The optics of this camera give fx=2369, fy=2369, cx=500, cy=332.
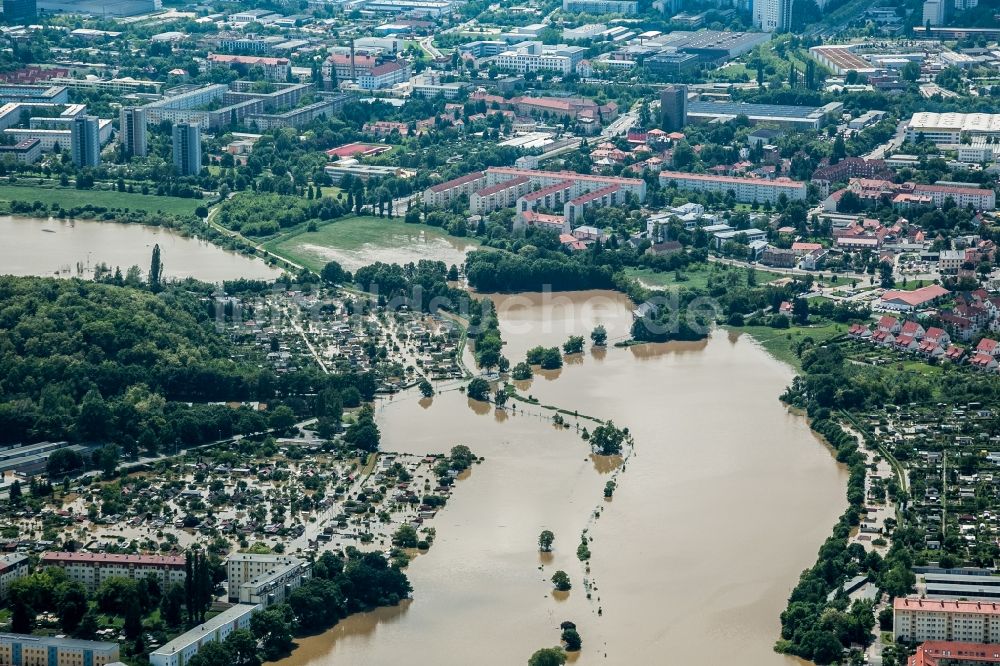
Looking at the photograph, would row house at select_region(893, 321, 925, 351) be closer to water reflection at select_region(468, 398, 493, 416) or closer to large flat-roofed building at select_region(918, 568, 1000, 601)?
water reflection at select_region(468, 398, 493, 416)

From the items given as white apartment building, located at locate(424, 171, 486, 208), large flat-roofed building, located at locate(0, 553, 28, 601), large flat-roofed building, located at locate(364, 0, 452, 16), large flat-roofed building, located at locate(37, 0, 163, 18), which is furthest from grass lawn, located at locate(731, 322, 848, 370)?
large flat-roofed building, located at locate(37, 0, 163, 18)

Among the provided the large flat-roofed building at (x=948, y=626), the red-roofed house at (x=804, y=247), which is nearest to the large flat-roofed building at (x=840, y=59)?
the red-roofed house at (x=804, y=247)

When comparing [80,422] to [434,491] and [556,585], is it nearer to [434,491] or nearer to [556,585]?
[434,491]

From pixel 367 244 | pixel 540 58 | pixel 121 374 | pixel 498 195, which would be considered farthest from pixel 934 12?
pixel 121 374

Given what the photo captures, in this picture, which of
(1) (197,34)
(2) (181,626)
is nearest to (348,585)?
(2) (181,626)

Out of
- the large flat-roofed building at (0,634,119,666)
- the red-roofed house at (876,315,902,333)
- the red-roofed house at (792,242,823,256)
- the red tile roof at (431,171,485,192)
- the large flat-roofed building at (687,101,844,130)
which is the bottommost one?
the large flat-roofed building at (0,634,119,666)

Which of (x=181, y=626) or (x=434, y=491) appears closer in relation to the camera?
(x=181, y=626)

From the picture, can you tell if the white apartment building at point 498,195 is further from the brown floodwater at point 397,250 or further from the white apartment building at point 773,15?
the white apartment building at point 773,15

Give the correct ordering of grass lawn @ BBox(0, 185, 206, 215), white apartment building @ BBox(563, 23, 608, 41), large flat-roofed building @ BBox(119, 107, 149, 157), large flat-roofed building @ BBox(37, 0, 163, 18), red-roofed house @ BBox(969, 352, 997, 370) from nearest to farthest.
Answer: red-roofed house @ BBox(969, 352, 997, 370)
grass lawn @ BBox(0, 185, 206, 215)
large flat-roofed building @ BBox(119, 107, 149, 157)
white apartment building @ BBox(563, 23, 608, 41)
large flat-roofed building @ BBox(37, 0, 163, 18)
